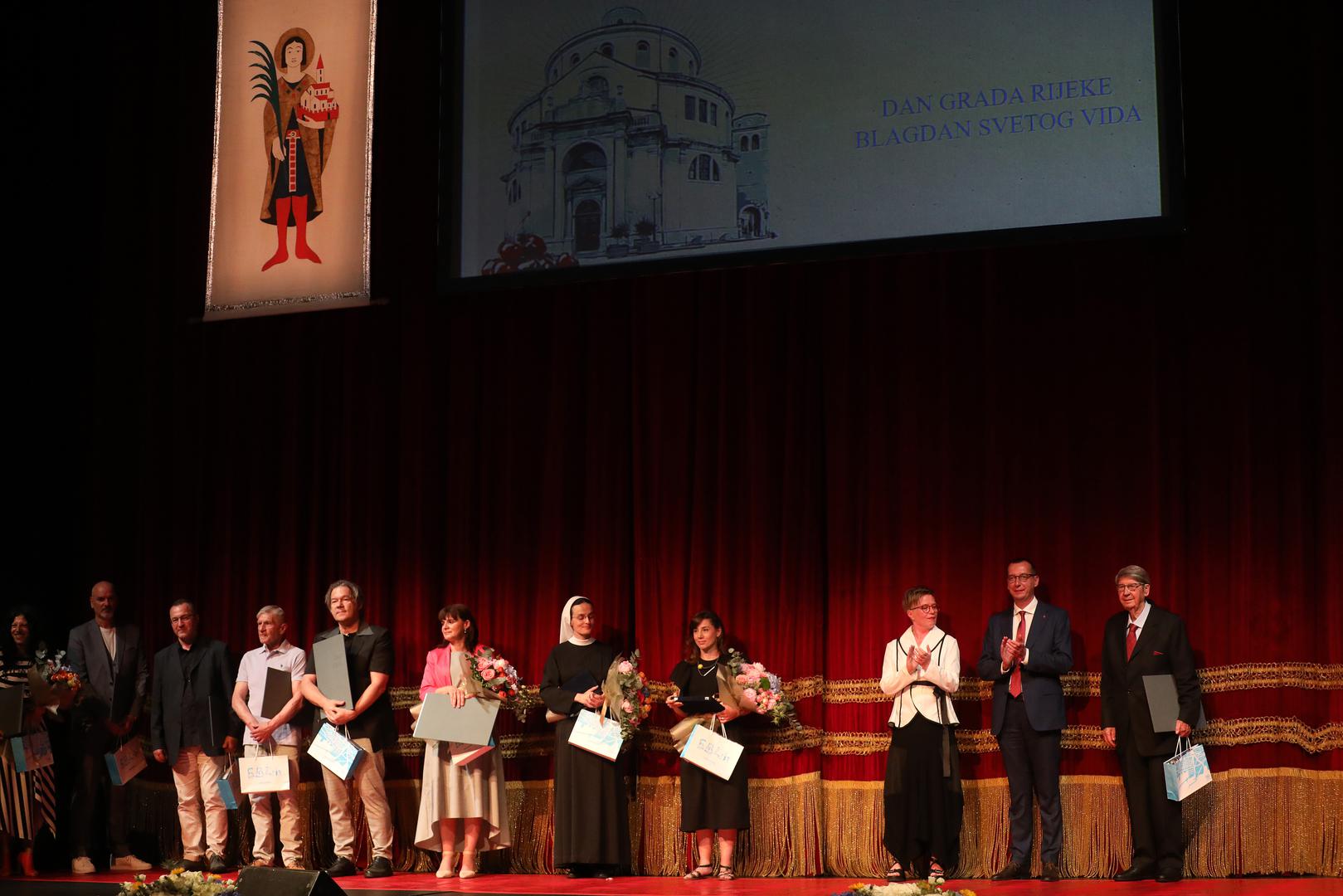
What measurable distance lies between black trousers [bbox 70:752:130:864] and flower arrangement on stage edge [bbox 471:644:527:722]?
7.23 ft

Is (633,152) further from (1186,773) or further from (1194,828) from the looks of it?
(1194,828)

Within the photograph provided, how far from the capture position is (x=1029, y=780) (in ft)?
22.3

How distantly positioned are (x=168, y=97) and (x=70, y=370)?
5.86 ft

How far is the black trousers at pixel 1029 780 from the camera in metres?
6.73

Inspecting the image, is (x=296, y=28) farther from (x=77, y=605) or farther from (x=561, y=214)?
(x=77, y=605)

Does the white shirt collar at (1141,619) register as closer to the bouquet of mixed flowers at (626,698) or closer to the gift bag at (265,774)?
the bouquet of mixed flowers at (626,698)

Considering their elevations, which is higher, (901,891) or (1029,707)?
(1029,707)

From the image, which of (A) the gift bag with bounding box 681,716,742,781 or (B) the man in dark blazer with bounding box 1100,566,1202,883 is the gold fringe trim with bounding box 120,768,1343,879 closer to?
(B) the man in dark blazer with bounding box 1100,566,1202,883

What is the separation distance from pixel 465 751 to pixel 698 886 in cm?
133

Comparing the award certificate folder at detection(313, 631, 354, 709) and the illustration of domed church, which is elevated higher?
the illustration of domed church

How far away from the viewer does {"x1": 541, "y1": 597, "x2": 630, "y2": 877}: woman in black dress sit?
7.15m

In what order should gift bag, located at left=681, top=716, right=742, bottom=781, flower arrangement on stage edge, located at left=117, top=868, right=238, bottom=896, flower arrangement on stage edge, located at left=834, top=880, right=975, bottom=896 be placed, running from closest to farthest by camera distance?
1. flower arrangement on stage edge, located at left=834, top=880, right=975, bottom=896
2. flower arrangement on stage edge, located at left=117, top=868, right=238, bottom=896
3. gift bag, located at left=681, top=716, right=742, bottom=781

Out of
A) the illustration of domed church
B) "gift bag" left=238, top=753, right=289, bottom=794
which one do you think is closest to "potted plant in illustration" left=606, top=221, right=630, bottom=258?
the illustration of domed church

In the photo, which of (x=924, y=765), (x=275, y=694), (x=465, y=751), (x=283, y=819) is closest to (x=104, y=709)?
(x=275, y=694)
